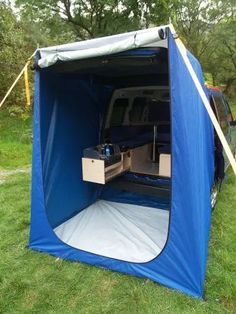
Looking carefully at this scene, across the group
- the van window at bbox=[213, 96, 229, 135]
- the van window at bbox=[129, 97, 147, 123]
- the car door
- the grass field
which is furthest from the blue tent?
the van window at bbox=[213, 96, 229, 135]

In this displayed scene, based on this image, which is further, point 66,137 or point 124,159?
point 124,159

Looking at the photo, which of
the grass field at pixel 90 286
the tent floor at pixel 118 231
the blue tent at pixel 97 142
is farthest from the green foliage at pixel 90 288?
the tent floor at pixel 118 231

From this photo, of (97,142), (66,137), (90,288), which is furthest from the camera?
(97,142)

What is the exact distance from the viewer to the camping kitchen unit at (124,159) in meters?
2.56

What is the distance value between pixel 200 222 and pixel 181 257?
0.32 m

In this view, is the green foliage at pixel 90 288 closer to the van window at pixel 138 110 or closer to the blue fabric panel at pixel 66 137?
the blue fabric panel at pixel 66 137

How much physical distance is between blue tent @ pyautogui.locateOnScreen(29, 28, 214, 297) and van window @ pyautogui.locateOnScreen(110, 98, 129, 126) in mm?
156

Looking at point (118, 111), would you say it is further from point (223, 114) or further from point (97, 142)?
point (223, 114)

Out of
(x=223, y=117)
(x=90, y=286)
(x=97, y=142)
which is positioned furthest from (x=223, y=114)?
(x=90, y=286)

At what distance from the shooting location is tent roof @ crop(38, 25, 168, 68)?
2352mm

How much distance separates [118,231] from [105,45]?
199 cm

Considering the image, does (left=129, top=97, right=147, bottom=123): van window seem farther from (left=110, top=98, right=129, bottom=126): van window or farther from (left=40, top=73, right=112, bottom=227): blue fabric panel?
(left=40, top=73, right=112, bottom=227): blue fabric panel

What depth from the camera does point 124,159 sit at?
4609 millimetres

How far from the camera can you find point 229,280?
108 inches
